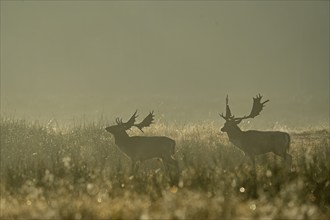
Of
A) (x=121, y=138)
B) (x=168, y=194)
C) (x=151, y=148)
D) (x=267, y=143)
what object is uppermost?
(x=121, y=138)

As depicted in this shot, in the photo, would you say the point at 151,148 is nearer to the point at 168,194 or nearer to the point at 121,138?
the point at 121,138

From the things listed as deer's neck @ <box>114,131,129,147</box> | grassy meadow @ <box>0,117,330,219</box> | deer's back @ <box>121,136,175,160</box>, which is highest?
deer's neck @ <box>114,131,129,147</box>

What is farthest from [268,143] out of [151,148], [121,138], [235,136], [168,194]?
[168,194]

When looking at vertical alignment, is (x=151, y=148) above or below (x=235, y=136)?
below

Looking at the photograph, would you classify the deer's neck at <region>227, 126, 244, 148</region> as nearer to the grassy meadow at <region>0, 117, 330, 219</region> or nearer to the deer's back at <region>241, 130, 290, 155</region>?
the deer's back at <region>241, 130, 290, 155</region>

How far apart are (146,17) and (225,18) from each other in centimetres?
1265

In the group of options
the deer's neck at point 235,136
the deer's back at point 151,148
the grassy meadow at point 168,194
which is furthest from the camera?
the deer's neck at point 235,136

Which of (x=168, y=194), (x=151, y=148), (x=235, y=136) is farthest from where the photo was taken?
(x=235, y=136)

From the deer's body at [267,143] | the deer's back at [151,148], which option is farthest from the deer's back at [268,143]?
the deer's back at [151,148]

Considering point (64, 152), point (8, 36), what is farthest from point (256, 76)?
point (64, 152)

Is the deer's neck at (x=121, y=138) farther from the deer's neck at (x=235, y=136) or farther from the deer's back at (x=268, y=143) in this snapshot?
the deer's back at (x=268, y=143)

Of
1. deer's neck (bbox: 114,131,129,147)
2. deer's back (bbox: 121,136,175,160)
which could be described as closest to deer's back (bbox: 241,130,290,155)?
deer's back (bbox: 121,136,175,160)

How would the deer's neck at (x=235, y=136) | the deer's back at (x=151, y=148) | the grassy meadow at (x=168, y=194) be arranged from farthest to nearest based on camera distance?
1. the deer's neck at (x=235, y=136)
2. the deer's back at (x=151, y=148)
3. the grassy meadow at (x=168, y=194)

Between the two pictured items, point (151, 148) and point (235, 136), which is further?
point (235, 136)
